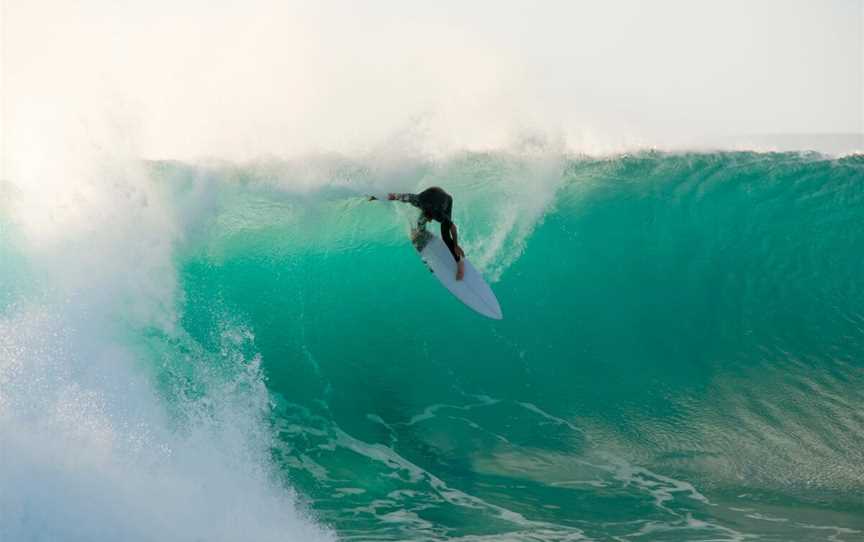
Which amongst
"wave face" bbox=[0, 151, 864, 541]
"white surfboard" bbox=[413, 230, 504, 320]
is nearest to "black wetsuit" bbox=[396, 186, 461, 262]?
"white surfboard" bbox=[413, 230, 504, 320]

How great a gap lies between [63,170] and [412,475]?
4.96m

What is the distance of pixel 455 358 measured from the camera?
26.1 feet

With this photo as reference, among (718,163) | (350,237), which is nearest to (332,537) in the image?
(350,237)

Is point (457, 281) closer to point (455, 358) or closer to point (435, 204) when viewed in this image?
point (435, 204)

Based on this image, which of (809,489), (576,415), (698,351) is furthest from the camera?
(698,351)

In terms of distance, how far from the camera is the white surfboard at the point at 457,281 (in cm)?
717

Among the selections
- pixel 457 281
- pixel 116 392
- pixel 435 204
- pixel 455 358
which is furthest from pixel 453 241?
pixel 116 392

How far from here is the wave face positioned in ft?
20.8

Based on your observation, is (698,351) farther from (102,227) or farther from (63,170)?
(63,170)

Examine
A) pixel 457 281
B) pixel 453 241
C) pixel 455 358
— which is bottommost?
pixel 455 358

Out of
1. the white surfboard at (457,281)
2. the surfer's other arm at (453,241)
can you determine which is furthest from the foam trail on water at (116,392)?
the surfer's other arm at (453,241)

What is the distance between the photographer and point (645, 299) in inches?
335

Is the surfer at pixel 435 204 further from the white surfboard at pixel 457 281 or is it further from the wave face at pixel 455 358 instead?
the wave face at pixel 455 358

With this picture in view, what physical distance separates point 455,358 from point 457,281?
44.1 inches
